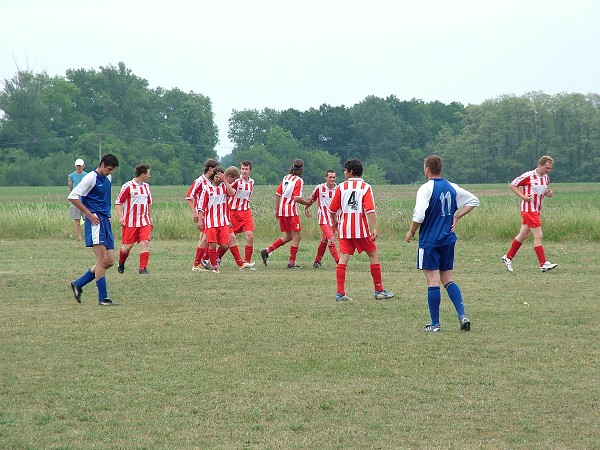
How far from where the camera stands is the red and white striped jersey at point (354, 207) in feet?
38.2

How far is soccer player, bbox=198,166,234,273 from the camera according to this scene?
1548cm

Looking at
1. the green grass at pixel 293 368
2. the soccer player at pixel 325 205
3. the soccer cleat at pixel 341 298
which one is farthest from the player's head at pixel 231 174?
the soccer cleat at pixel 341 298

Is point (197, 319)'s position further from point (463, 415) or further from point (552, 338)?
point (463, 415)

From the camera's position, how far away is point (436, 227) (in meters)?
9.12

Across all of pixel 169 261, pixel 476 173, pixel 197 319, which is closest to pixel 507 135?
pixel 476 173

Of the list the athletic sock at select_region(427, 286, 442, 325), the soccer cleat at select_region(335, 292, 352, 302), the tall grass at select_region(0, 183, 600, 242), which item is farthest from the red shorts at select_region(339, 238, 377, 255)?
the tall grass at select_region(0, 183, 600, 242)

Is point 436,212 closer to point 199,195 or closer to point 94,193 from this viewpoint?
point 94,193

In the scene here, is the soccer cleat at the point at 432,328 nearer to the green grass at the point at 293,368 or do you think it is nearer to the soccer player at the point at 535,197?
the green grass at the point at 293,368

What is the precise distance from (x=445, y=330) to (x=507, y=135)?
59.2 meters

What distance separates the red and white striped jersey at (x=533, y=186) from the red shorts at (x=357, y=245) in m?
4.64

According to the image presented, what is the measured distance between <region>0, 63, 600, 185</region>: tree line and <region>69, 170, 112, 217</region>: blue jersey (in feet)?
186

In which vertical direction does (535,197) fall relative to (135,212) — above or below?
above

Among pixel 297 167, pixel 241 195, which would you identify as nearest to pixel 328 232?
pixel 297 167

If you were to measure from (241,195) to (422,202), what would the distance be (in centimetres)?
781
